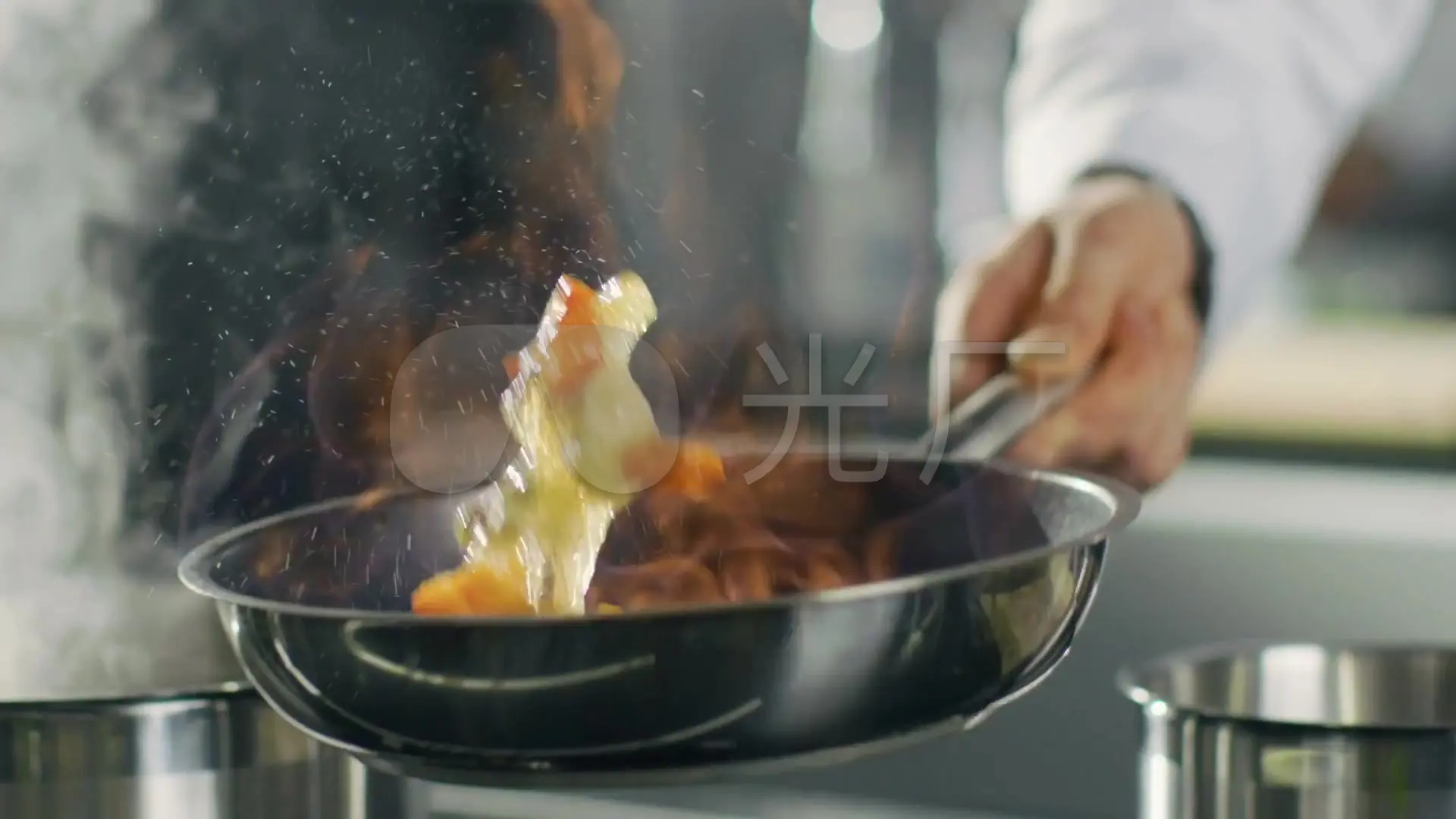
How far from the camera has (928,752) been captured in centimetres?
104

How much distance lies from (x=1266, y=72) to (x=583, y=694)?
2.01ft

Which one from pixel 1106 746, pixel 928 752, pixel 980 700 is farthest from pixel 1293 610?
pixel 980 700

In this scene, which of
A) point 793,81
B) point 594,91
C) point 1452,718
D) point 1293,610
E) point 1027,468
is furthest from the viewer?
point 793,81

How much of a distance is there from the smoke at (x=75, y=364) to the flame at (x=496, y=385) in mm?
35

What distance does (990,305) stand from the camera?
1.98 ft

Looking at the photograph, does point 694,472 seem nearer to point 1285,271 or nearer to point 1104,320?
point 1104,320

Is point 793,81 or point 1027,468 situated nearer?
point 1027,468

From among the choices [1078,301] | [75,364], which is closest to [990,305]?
[1078,301]

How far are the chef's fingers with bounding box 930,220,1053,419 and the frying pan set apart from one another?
20 cm

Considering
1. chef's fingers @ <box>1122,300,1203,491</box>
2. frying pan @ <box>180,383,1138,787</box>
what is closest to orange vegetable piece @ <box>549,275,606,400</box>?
frying pan @ <box>180,383,1138,787</box>

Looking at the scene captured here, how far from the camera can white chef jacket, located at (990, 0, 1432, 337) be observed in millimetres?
707

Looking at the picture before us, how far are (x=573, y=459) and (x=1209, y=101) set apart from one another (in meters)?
0.43

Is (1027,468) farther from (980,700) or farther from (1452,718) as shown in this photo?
(1452,718)

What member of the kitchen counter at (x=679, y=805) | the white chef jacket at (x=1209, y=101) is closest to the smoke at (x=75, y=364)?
the white chef jacket at (x=1209, y=101)
